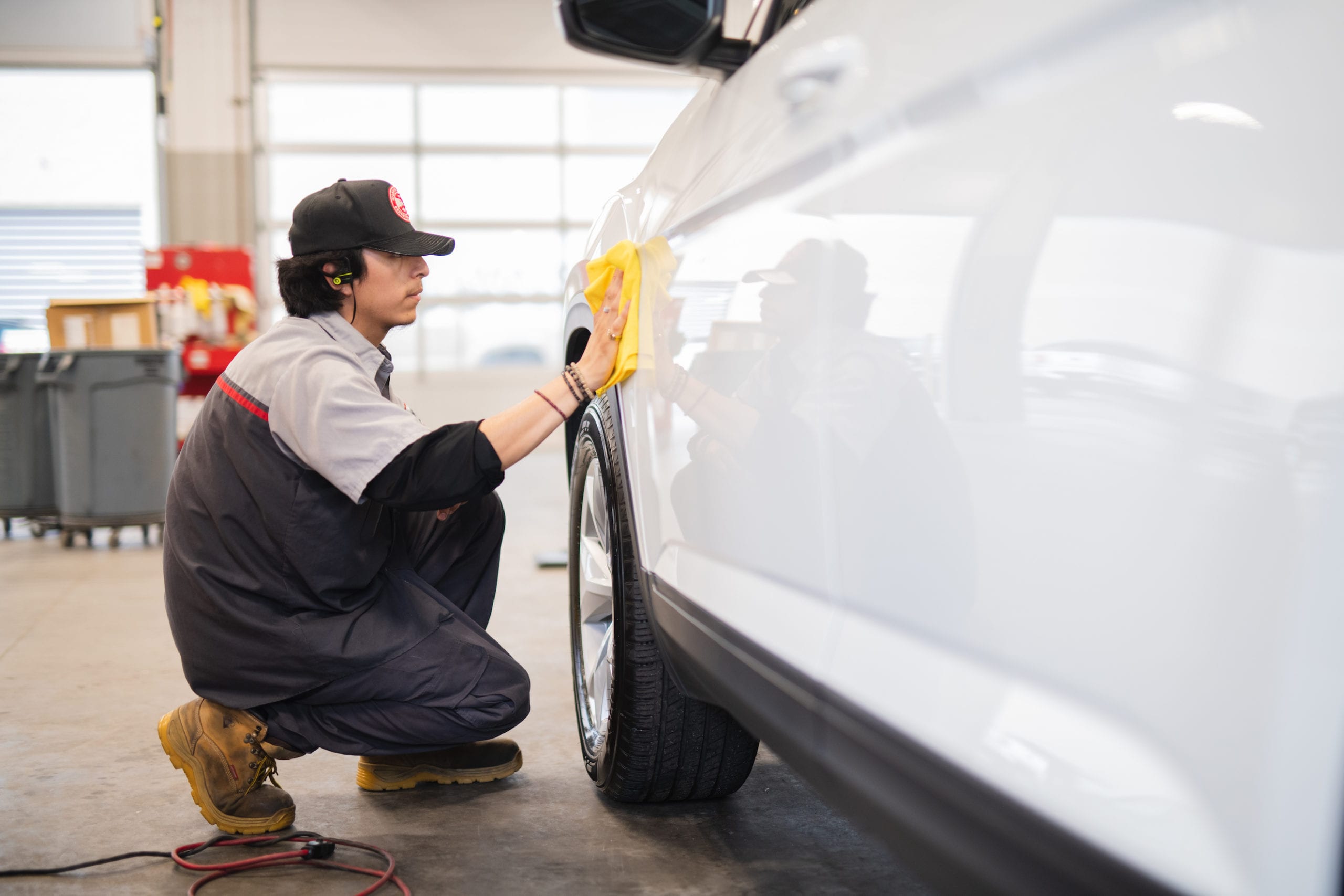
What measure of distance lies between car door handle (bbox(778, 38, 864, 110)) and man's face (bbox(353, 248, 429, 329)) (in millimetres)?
1097

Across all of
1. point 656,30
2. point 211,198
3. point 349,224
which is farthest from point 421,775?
point 211,198

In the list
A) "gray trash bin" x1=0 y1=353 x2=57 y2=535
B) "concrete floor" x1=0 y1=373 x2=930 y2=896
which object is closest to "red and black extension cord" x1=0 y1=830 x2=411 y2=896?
"concrete floor" x1=0 y1=373 x2=930 y2=896

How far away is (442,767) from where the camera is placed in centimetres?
217

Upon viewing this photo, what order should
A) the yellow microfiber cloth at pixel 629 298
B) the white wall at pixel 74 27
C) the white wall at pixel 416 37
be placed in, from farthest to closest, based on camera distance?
the white wall at pixel 416 37, the white wall at pixel 74 27, the yellow microfiber cloth at pixel 629 298

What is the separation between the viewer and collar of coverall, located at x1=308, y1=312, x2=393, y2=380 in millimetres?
1990

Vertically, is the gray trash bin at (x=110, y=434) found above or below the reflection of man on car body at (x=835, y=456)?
below

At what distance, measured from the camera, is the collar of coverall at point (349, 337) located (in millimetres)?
1990

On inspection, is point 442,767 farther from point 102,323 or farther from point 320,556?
point 102,323

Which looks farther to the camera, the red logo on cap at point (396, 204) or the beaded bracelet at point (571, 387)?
the red logo on cap at point (396, 204)

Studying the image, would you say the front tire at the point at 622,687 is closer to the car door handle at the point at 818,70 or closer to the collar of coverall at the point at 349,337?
the collar of coverall at the point at 349,337

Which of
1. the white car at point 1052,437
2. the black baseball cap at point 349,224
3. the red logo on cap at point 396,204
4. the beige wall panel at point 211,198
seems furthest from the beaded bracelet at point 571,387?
the beige wall panel at point 211,198

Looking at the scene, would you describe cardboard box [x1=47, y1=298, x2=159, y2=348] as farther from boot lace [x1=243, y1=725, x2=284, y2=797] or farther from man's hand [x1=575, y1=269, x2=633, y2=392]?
man's hand [x1=575, y1=269, x2=633, y2=392]

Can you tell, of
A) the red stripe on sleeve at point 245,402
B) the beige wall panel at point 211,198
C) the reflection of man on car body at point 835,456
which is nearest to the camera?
the reflection of man on car body at point 835,456

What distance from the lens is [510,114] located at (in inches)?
481
